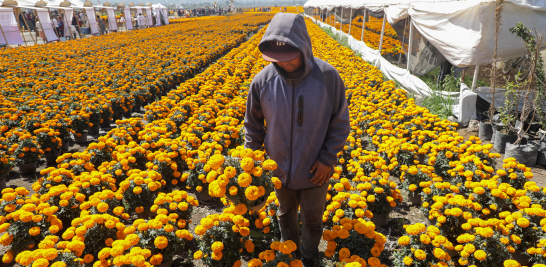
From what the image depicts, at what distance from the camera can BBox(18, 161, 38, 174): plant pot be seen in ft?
16.7

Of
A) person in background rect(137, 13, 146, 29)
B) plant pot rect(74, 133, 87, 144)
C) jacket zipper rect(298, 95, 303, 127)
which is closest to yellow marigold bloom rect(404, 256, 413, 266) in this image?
jacket zipper rect(298, 95, 303, 127)

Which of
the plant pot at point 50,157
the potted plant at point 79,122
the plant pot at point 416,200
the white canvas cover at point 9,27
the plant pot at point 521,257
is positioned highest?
the white canvas cover at point 9,27

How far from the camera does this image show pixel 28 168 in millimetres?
5133

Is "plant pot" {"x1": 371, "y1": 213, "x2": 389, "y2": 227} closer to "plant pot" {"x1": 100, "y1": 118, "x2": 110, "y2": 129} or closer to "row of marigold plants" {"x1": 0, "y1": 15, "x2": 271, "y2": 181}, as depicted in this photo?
"row of marigold plants" {"x1": 0, "y1": 15, "x2": 271, "y2": 181}

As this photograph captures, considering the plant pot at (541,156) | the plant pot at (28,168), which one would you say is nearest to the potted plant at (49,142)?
the plant pot at (28,168)

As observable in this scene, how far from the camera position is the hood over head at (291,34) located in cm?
186

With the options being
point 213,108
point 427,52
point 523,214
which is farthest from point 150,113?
point 427,52

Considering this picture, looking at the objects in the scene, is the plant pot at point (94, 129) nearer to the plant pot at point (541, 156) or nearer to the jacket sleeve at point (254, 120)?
the jacket sleeve at point (254, 120)

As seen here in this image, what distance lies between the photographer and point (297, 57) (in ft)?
6.39

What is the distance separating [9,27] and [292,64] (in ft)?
83.4

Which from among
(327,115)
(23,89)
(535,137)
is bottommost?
(535,137)

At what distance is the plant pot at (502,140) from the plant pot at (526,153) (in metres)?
0.28

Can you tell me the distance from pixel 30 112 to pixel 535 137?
1084cm

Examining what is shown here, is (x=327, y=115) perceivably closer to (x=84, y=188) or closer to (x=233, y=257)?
(x=233, y=257)
